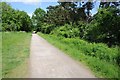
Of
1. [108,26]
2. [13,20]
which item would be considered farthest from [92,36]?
[13,20]

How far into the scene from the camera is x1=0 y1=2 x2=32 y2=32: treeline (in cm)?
5996

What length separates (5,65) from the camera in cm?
1034

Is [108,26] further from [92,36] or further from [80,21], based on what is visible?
[80,21]

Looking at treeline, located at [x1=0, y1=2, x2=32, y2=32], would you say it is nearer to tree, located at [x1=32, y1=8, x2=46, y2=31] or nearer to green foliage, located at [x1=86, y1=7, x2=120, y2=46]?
tree, located at [x1=32, y1=8, x2=46, y2=31]

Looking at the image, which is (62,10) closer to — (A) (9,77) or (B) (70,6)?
(B) (70,6)

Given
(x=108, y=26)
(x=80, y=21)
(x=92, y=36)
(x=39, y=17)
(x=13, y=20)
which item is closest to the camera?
(x=108, y=26)

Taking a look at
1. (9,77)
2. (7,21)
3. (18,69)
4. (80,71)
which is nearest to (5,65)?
(18,69)

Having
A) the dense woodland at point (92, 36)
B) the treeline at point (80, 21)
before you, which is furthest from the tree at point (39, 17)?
the dense woodland at point (92, 36)

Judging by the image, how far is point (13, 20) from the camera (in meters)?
70.1

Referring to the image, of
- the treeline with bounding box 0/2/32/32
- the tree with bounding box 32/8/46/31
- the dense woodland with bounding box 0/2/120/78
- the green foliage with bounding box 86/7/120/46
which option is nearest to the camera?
the dense woodland with bounding box 0/2/120/78

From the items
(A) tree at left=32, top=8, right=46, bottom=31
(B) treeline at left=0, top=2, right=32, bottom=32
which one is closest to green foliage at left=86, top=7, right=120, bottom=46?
Result: (B) treeline at left=0, top=2, right=32, bottom=32

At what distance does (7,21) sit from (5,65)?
54315mm

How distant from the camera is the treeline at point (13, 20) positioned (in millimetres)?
59963

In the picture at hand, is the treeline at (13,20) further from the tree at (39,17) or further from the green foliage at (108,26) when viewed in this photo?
the green foliage at (108,26)
